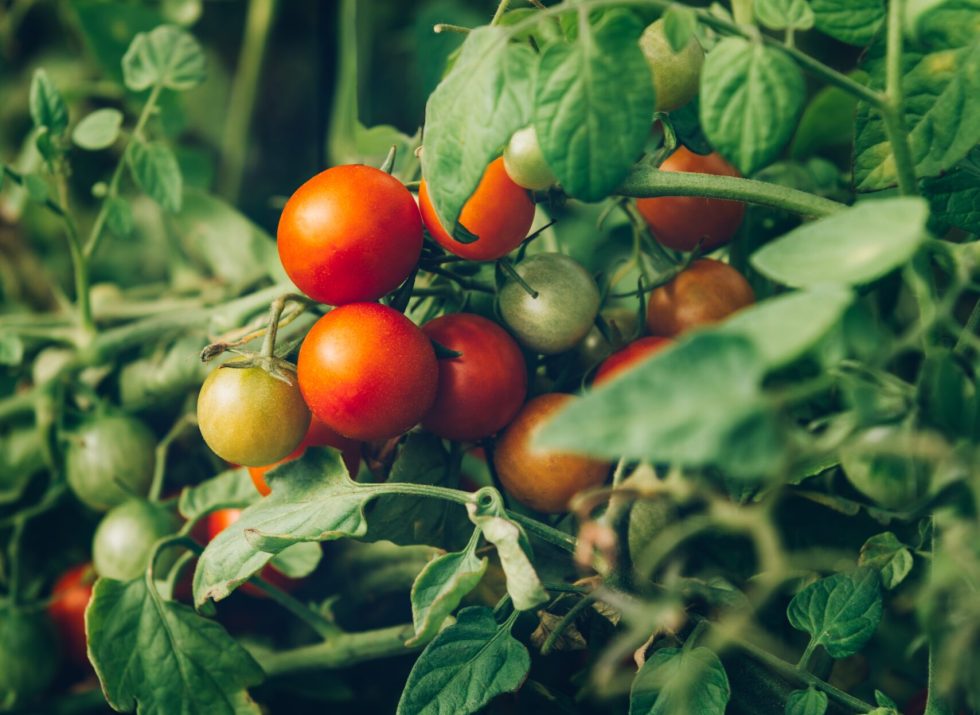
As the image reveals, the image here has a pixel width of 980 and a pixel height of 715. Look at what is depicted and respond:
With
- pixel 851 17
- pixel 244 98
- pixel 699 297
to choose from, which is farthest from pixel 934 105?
pixel 244 98

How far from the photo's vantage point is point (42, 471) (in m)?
0.81

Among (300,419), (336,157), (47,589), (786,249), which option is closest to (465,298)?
(300,419)

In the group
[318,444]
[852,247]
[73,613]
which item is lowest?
[73,613]

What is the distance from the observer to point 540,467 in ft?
1.74

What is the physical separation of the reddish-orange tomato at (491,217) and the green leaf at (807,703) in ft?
0.95

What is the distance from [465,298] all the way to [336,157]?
1.30 ft

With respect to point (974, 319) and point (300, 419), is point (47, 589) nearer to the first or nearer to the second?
point (300, 419)

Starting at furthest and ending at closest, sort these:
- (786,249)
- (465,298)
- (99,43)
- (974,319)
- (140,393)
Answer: (99,43), (140,393), (465,298), (974,319), (786,249)

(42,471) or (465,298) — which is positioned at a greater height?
(465,298)

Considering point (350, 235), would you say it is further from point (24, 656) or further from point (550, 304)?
point (24, 656)

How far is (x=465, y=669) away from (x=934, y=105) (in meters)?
0.39

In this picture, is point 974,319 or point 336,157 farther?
point 336,157

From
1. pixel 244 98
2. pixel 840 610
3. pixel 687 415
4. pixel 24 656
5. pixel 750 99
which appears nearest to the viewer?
pixel 687 415

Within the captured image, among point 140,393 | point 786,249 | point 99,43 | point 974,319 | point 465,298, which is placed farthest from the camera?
point 99,43
